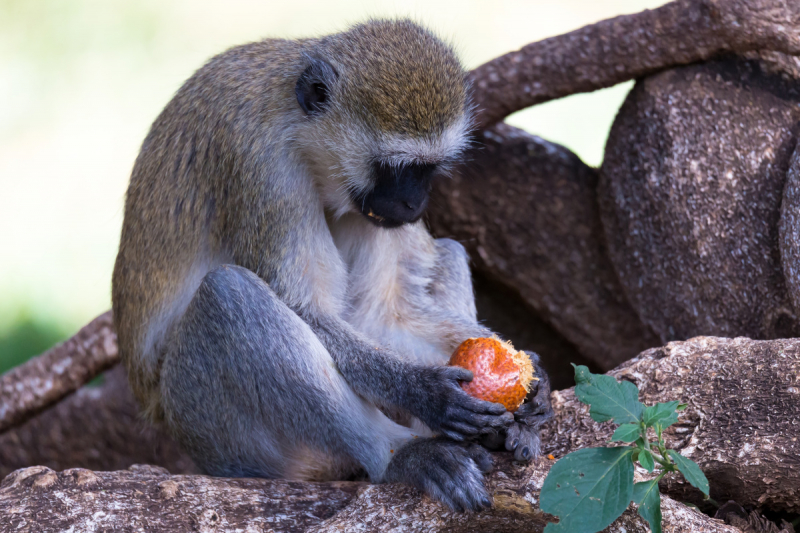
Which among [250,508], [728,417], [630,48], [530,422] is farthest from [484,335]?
[630,48]

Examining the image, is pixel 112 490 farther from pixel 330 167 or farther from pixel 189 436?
pixel 330 167

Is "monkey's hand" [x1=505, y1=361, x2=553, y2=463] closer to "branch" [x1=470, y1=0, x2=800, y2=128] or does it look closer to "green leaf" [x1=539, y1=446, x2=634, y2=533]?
"green leaf" [x1=539, y1=446, x2=634, y2=533]

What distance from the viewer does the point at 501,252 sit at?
15.1ft

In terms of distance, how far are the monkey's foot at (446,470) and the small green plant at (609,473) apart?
388 millimetres

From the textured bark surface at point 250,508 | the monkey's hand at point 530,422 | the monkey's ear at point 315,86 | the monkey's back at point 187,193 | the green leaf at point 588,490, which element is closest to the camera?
the green leaf at point 588,490

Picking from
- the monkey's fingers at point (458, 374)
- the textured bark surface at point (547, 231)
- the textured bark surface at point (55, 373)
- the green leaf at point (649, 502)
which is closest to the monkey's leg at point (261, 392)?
the monkey's fingers at point (458, 374)

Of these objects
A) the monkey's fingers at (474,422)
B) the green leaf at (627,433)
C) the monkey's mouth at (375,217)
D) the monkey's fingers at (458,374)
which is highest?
the monkey's mouth at (375,217)

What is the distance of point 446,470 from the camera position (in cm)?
239

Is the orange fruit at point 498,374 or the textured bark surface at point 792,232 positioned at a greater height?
the textured bark surface at point 792,232

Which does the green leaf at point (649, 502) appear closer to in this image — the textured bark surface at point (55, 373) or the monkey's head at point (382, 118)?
the monkey's head at point (382, 118)

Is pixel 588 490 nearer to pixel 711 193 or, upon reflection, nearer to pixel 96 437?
pixel 711 193

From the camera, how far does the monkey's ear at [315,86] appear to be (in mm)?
2881

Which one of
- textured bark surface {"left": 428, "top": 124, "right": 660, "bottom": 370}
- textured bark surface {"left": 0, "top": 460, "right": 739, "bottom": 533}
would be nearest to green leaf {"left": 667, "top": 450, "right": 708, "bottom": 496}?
textured bark surface {"left": 0, "top": 460, "right": 739, "bottom": 533}

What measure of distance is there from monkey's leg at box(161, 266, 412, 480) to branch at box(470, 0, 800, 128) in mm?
1605
